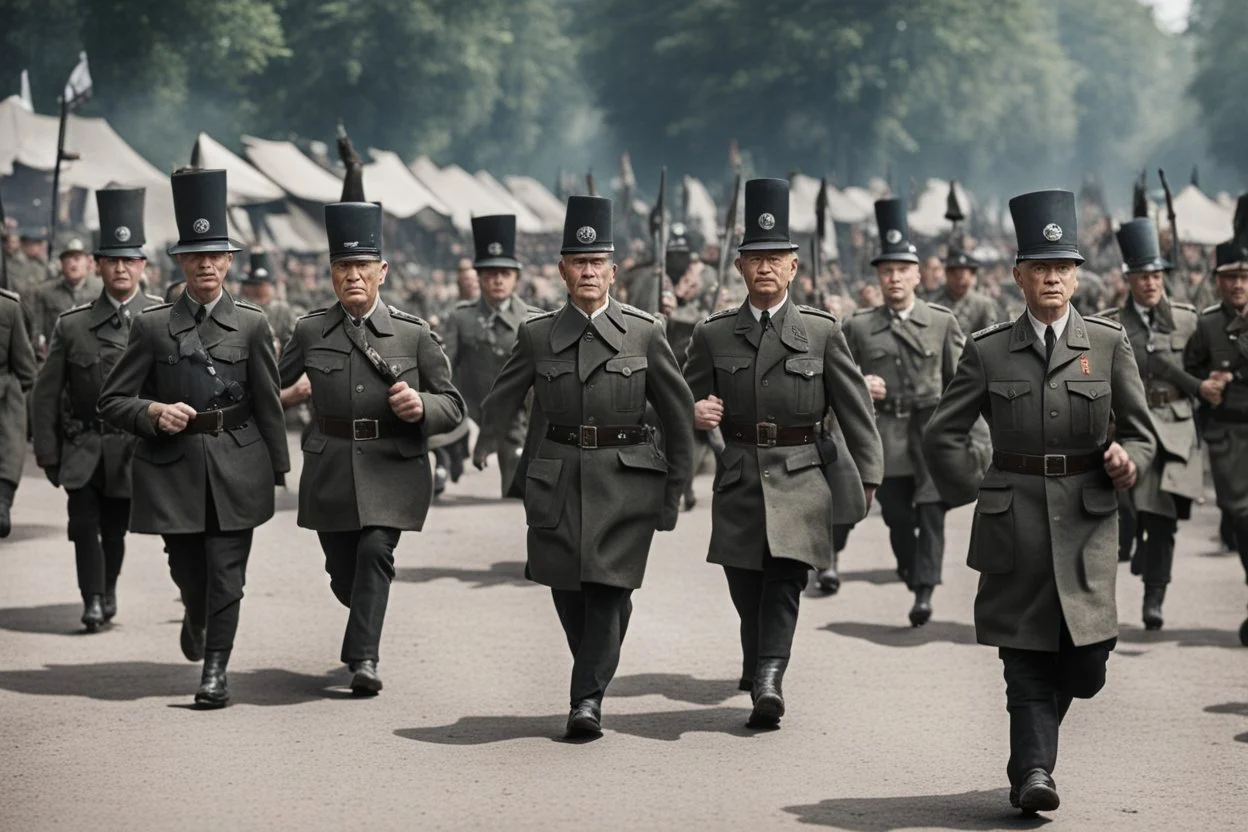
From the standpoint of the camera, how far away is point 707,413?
919cm

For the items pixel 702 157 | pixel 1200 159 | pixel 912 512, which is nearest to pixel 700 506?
pixel 912 512

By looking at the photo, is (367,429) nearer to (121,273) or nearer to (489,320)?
(121,273)

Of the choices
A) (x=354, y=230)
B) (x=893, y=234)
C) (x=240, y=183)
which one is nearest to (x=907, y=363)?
(x=893, y=234)

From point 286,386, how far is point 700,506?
844 cm

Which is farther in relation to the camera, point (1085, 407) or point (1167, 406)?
point (1167, 406)

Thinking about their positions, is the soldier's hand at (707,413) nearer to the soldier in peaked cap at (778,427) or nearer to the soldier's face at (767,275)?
the soldier in peaked cap at (778,427)

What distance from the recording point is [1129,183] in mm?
138125

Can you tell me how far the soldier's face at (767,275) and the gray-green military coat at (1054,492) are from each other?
1549mm

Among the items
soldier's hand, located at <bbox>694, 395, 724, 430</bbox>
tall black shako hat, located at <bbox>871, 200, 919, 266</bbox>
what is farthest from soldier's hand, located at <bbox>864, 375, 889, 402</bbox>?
soldier's hand, located at <bbox>694, 395, 724, 430</bbox>

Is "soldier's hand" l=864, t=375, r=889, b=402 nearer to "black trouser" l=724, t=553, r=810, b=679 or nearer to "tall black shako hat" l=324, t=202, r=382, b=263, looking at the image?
"black trouser" l=724, t=553, r=810, b=679

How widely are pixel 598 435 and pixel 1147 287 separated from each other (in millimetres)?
4534

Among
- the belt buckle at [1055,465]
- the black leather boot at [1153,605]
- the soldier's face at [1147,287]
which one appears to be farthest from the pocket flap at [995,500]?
the soldier's face at [1147,287]

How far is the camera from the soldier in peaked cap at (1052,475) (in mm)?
7633

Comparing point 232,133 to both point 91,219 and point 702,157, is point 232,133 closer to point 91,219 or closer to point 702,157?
point 702,157
